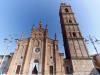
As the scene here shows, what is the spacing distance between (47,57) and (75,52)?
526cm

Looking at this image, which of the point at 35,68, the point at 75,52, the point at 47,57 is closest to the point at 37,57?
the point at 47,57

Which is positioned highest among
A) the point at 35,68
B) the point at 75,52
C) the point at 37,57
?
the point at 75,52

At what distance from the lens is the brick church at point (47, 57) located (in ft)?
77.0

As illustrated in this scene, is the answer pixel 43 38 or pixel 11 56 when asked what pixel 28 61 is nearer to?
pixel 11 56

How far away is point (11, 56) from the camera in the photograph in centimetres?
2570

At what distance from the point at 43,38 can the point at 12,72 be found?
30.6ft

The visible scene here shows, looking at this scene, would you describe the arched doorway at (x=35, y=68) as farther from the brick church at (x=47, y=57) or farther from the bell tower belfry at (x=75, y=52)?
the bell tower belfry at (x=75, y=52)

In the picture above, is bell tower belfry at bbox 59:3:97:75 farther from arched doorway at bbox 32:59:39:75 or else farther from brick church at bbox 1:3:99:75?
arched doorway at bbox 32:59:39:75

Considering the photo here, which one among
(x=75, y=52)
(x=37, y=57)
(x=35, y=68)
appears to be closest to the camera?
(x=35, y=68)

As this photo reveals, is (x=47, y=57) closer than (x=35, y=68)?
No

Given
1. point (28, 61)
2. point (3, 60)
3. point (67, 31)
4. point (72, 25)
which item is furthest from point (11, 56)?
point (72, 25)

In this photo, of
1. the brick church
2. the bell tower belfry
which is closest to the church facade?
the brick church

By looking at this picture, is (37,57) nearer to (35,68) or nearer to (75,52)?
(35,68)

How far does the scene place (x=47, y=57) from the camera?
2545 cm
